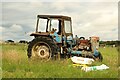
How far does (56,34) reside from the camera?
47.3ft

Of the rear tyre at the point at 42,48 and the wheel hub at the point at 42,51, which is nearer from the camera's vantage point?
the rear tyre at the point at 42,48

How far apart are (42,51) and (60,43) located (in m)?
0.94

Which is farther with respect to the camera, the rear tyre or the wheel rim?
the wheel rim

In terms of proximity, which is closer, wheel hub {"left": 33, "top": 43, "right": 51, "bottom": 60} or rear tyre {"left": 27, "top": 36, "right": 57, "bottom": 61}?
rear tyre {"left": 27, "top": 36, "right": 57, "bottom": 61}

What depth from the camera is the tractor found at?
14336 millimetres

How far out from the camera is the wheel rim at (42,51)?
Answer: 1424cm

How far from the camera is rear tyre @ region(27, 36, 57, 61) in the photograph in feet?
46.1

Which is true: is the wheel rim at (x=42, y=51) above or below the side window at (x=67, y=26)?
below

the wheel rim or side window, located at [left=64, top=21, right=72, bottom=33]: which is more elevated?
side window, located at [left=64, top=21, right=72, bottom=33]

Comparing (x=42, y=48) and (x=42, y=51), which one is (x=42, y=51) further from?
(x=42, y=48)

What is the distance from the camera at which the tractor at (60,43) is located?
47.0 ft

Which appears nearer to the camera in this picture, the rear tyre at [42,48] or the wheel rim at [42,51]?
the rear tyre at [42,48]

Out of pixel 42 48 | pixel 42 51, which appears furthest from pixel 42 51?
pixel 42 48

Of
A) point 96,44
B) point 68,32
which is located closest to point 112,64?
point 96,44
